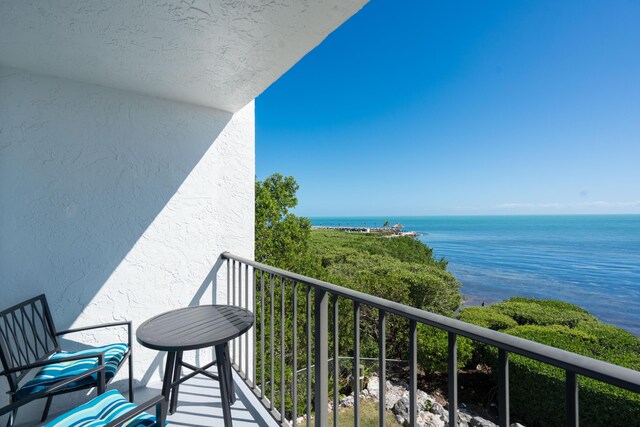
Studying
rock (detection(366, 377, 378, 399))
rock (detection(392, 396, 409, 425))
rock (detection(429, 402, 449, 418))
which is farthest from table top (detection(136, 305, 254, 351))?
rock (detection(366, 377, 378, 399))

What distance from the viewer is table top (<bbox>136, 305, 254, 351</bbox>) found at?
1654 mm

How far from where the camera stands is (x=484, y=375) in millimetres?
7859

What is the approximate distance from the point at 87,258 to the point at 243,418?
69.8 inches

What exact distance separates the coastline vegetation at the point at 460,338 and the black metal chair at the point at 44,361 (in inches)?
130

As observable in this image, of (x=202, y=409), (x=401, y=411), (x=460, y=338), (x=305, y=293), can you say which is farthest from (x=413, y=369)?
(x=460, y=338)

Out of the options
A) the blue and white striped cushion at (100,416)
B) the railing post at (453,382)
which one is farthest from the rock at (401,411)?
the railing post at (453,382)

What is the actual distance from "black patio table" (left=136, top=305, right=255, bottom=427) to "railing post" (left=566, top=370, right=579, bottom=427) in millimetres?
1462

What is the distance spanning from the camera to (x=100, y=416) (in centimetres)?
141

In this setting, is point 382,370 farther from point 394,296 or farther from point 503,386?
point 394,296

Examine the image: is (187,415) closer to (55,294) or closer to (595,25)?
(55,294)

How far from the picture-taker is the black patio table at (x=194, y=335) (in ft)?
5.47

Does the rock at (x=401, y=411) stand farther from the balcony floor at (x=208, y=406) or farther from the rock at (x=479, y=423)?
the balcony floor at (x=208, y=406)

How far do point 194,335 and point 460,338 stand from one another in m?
7.75

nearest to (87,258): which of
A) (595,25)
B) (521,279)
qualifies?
(595,25)
